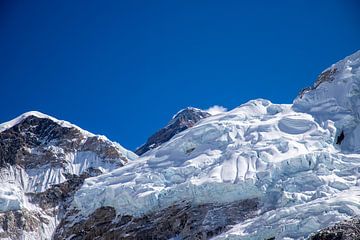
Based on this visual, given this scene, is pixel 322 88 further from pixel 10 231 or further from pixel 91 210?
pixel 10 231

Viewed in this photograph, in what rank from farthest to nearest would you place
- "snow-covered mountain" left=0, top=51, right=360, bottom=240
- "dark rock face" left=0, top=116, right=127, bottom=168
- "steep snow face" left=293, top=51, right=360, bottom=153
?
"dark rock face" left=0, top=116, right=127, bottom=168
"steep snow face" left=293, top=51, right=360, bottom=153
"snow-covered mountain" left=0, top=51, right=360, bottom=240

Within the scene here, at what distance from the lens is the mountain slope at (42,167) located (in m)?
154

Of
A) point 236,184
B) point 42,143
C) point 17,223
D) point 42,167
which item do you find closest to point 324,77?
point 236,184

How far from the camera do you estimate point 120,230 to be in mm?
126688

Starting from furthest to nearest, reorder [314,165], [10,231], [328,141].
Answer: [10,231] → [328,141] → [314,165]

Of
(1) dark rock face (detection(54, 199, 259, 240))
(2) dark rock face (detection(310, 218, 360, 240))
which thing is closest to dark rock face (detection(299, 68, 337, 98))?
(1) dark rock face (detection(54, 199, 259, 240))

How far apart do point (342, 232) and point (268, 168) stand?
33851 mm

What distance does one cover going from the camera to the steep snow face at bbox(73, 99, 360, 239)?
10194 cm

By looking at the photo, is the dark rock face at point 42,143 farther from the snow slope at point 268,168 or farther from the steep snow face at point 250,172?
the snow slope at point 268,168

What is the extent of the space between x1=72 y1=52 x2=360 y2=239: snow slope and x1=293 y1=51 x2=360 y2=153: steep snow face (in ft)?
0.67

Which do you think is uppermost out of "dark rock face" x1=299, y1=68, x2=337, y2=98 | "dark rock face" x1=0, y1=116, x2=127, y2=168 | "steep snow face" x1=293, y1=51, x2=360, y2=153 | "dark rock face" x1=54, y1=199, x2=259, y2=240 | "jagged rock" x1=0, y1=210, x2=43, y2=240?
"dark rock face" x1=0, y1=116, x2=127, y2=168

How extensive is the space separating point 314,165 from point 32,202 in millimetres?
80174

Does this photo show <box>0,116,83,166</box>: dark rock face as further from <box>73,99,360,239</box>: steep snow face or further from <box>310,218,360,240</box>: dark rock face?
<box>310,218,360,240</box>: dark rock face

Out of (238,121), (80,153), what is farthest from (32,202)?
(238,121)
